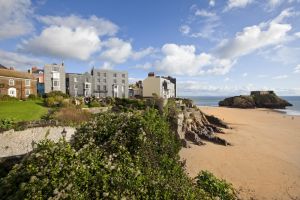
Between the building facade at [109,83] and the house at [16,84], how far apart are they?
2532 cm

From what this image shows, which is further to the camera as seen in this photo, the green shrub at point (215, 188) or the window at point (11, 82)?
the window at point (11, 82)

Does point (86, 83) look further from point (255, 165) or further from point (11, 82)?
point (255, 165)

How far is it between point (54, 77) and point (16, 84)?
17.9 m


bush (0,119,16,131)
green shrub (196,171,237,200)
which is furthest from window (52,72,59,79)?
green shrub (196,171,237,200)

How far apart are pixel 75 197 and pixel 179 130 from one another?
Answer: 662 inches

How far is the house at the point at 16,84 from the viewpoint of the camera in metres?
43.9

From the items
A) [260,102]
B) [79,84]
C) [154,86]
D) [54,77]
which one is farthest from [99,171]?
[260,102]

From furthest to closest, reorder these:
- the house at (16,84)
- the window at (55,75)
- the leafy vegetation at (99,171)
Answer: the window at (55,75)
the house at (16,84)
the leafy vegetation at (99,171)

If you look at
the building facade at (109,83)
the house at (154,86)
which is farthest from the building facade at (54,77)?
the house at (154,86)

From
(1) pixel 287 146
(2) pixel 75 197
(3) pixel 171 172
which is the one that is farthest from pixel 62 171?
(1) pixel 287 146

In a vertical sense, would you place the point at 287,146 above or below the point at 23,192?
below

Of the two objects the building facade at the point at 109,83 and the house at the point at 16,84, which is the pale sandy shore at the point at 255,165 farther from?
the building facade at the point at 109,83

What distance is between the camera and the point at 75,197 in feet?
17.3

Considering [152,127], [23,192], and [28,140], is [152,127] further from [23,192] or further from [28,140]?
[28,140]
